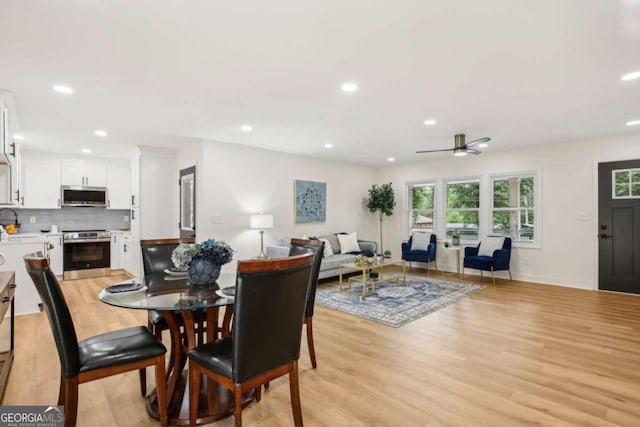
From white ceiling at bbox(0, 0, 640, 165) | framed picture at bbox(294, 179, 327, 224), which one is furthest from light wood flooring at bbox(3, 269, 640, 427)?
framed picture at bbox(294, 179, 327, 224)

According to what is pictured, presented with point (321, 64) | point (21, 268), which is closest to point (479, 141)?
point (321, 64)

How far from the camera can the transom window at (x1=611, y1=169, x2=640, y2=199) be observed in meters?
5.01

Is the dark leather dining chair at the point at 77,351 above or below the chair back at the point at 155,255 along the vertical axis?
below

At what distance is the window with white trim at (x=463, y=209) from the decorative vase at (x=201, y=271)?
5862 mm

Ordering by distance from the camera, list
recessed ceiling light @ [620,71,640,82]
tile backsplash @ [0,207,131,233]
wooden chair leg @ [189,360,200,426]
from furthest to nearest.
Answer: tile backsplash @ [0,207,131,233]
recessed ceiling light @ [620,71,640,82]
wooden chair leg @ [189,360,200,426]

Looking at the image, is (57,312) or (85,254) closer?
(57,312)

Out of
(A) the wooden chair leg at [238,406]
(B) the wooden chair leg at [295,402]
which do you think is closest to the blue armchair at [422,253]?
(B) the wooden chair leg at [295,402]

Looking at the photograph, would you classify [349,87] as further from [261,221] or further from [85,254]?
[85,254]

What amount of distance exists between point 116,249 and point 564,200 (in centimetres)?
856

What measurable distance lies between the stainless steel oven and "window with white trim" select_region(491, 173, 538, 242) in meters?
7.83

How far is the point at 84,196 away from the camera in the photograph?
6527mm

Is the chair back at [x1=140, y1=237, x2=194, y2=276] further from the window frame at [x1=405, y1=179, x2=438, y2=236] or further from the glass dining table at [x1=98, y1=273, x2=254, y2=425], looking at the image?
the window frame at [x1=405, y1=179, x2=438, y2=236]

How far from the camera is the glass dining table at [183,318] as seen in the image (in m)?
1.89

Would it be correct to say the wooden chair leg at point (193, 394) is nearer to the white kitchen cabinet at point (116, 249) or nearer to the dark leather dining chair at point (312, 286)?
the dark leather dining chair at point (312, 286)
